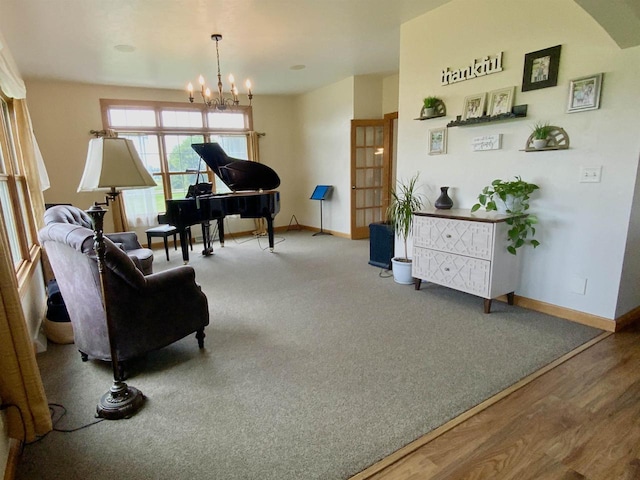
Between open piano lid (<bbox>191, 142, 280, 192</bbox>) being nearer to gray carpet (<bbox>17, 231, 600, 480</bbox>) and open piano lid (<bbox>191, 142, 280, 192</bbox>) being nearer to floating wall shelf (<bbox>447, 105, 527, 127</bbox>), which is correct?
gray carpet (<bbox>17, 231, 600, 480</bbox>)

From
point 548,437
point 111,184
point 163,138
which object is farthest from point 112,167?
point 163,138

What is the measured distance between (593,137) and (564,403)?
1.85m

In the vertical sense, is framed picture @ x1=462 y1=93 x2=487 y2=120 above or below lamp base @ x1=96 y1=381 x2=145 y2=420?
above

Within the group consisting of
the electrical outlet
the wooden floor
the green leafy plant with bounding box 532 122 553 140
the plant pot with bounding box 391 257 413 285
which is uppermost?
the green leafy plant with bounding box 532 122 553 140

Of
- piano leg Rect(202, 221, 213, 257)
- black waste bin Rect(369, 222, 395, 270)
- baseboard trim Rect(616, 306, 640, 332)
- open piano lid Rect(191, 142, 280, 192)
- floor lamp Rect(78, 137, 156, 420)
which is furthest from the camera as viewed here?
piano leg Rect(202, 221, 213, 257)

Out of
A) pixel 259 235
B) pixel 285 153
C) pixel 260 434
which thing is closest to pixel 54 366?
pixel 260 434

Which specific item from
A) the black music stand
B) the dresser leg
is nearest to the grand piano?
the black music stand

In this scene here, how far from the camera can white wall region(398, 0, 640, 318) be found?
7.90 feet

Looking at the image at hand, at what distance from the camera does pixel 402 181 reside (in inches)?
156

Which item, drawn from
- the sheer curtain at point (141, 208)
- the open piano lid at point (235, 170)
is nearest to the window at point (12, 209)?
the open piano lid at point (235, 170)

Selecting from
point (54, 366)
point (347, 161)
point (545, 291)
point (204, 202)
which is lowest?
point (54, 366)

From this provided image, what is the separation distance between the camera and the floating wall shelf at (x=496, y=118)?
282 centimetres

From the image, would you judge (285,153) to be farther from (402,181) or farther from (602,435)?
(602,435)

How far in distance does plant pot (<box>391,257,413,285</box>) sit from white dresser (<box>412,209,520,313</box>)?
0.28m
